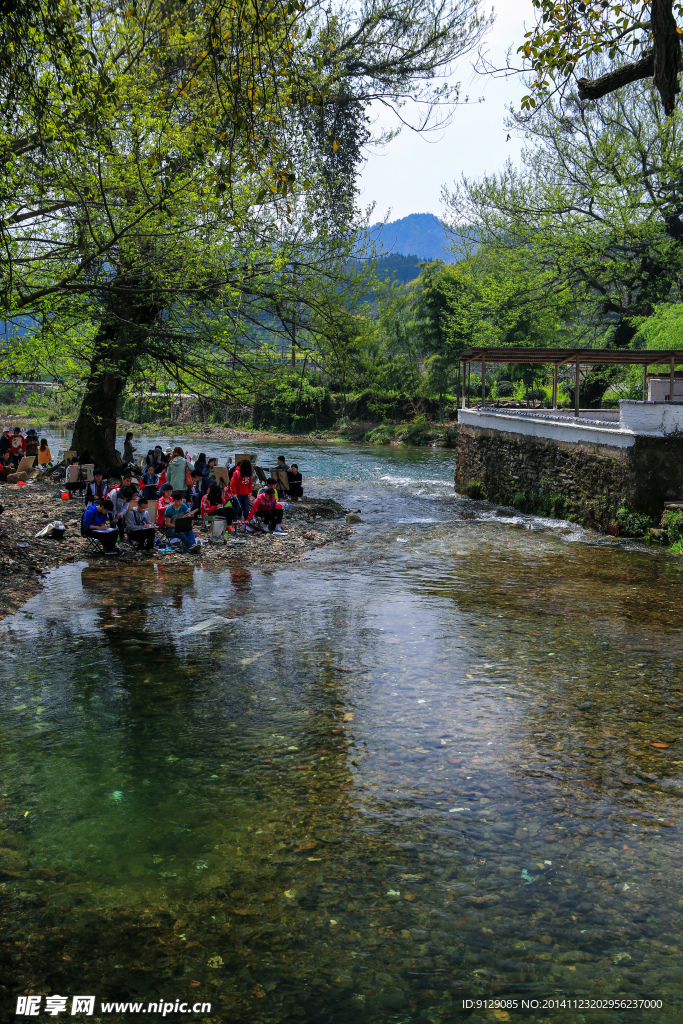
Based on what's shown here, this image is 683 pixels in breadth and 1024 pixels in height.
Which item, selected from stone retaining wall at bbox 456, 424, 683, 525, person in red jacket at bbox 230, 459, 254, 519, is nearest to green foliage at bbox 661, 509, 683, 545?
stone retaining wall at bbox 456, 424, 683, 525

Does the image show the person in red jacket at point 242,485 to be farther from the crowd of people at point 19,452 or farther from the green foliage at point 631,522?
the crowd of people at point 19,452

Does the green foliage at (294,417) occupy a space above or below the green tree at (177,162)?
below

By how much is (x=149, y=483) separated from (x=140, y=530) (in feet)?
17.9

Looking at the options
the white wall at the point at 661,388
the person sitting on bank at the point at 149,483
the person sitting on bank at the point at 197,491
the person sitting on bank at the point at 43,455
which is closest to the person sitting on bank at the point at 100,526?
the person sitting on bank at the point at 149,483

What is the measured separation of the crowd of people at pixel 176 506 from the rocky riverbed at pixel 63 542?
0.47 meters

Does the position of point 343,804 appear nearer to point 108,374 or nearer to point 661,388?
point 108,374

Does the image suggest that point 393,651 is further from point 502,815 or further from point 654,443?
point 654,443

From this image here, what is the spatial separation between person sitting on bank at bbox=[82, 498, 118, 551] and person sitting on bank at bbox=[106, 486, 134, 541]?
0.27 metres

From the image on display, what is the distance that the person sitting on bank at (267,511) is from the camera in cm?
2038

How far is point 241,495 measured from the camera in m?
20.3

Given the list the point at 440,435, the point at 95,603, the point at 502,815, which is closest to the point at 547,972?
the point at 502,815

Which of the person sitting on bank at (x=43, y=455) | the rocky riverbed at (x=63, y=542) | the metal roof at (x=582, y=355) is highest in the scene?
the metal roof at (x=582, y=355)

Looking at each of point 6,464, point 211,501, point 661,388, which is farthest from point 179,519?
point 661,388

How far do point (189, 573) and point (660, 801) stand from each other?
10.7 metres
